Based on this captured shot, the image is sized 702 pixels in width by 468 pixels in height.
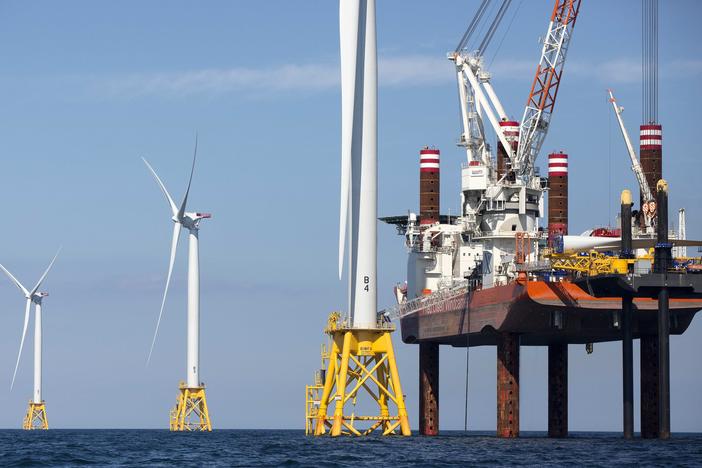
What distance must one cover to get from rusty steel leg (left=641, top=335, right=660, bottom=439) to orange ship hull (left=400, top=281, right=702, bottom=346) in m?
2.21

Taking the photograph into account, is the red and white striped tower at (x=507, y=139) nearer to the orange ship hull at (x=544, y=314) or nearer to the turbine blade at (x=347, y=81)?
the orange ship hull at (x=544, y=314)

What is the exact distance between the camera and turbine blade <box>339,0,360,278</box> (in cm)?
8962

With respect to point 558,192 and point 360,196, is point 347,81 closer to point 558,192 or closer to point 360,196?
point 360,196

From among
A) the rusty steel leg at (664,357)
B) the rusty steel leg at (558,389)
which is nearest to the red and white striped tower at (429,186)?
the rusty steel leg at (558,389)

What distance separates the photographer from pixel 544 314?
3969 inches

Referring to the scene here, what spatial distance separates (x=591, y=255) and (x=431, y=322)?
24705mm

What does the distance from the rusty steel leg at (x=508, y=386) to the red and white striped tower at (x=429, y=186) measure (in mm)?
16774

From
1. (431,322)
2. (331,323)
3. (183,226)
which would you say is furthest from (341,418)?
(183,226)

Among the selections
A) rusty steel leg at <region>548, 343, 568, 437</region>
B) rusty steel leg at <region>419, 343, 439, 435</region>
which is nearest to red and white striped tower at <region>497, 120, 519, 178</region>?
rusty steel leg at <region>548, 343, 568, 437</region>

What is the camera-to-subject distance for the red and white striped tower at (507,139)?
4587 inches

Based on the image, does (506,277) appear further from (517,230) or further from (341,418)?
(341,418)

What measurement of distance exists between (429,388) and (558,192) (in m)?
20.9

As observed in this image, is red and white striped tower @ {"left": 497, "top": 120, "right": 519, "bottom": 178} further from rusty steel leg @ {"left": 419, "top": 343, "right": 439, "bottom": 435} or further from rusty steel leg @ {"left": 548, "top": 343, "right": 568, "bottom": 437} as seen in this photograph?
rusty steel leg @ {"left": 419, "top": 343, "right": 439, "bottom": 435}

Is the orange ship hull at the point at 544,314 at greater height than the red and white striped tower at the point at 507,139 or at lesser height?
lesser
